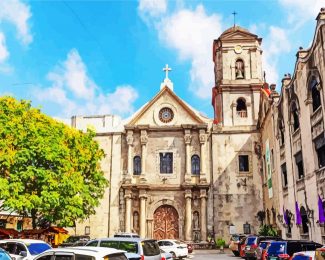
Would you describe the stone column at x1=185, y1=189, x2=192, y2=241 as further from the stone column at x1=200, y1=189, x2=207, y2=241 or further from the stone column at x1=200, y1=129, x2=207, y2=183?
the stone column at x1=200, y1=129, x2=207, y2=183

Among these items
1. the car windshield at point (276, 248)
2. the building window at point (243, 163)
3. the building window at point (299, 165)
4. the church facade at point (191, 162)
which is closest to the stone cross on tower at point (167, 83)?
the church facade at point (191, 162)

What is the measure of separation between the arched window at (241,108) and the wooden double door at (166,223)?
10630mm

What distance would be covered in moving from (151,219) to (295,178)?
15224 millimetres

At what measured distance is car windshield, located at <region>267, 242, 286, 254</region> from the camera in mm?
15531

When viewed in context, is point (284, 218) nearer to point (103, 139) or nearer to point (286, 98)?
point (286, 98)

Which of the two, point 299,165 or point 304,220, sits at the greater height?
point 299,165

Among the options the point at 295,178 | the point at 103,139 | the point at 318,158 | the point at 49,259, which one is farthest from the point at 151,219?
the point at 49,259

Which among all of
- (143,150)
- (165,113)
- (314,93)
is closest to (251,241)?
(314,93)

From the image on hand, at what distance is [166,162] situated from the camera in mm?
37688

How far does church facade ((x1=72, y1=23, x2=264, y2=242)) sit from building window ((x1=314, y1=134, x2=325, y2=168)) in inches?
602

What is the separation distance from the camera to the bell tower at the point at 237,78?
124 feet

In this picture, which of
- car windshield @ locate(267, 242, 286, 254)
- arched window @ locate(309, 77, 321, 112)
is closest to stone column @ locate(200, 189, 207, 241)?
arched window @ locate(309, 77, 321, 112)

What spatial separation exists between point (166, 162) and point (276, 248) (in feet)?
73.2

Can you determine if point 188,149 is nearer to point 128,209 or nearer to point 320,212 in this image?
point 128,209
